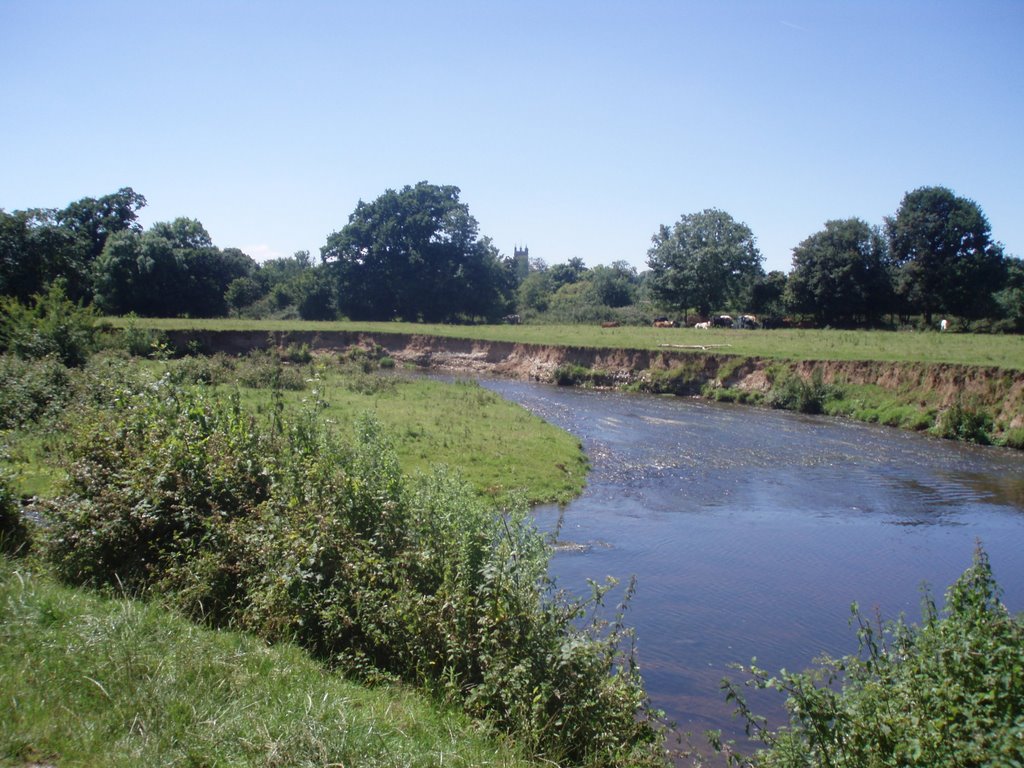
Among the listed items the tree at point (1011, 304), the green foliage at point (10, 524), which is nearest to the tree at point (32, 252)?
the green foliage at point (10, 524)

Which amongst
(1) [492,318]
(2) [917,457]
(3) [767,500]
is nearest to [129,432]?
(3) [767,500]

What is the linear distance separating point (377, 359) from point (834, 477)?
3989 cm

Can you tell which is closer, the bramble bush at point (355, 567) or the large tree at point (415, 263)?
the bramble bush at point (355, 567)

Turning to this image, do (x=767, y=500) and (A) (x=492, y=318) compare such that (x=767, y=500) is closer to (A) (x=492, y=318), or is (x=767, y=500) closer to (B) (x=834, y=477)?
(B) (x=834, y=477)

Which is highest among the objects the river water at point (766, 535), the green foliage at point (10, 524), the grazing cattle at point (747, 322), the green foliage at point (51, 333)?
the grazing cattle at point (747, 322)

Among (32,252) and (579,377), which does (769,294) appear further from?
(32,252)

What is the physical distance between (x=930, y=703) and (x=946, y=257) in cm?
7304

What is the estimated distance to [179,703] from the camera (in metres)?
6.19

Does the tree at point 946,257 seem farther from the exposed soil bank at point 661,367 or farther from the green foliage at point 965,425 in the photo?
the green foliage at point 965,425

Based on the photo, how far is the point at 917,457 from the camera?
27438 millimetres

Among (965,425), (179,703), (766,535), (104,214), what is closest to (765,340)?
(965,425)

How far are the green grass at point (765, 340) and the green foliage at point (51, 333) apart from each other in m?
19.6

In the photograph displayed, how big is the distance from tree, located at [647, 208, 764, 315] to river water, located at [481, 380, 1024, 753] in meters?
47.2

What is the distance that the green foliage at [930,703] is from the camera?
575 cm
